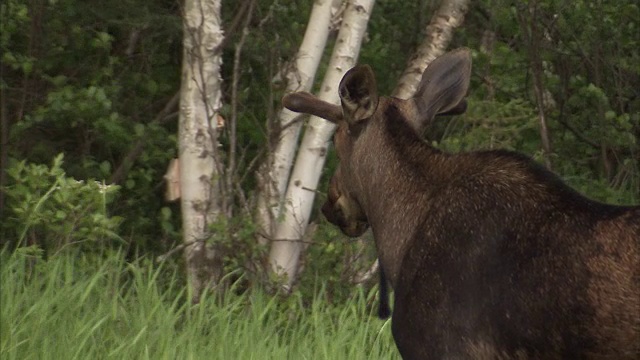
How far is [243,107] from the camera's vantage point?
9922 millimetres

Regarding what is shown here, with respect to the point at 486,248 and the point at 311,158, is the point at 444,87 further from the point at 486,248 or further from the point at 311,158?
the point at 311,158

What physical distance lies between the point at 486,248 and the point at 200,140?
3.85 meters

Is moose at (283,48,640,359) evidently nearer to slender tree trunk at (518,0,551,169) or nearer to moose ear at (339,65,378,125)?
moose ear at (339,65,378,125)

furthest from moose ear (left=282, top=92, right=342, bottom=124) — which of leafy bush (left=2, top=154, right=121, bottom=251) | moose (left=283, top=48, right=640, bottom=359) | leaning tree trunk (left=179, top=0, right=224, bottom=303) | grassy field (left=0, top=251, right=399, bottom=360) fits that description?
leaning tree trunk (left=179, top=0, right=224, bottom=303)

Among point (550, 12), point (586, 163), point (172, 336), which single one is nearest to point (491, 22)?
point (550, 12)

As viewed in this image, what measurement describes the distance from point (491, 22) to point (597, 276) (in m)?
6.64

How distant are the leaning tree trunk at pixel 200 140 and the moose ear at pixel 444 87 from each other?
105 inches

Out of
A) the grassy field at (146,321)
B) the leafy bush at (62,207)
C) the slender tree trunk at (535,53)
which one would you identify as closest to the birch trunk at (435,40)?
the slender tree trunk at (535,53)

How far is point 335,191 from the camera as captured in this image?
20.5ft

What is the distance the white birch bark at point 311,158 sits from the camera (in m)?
8.72

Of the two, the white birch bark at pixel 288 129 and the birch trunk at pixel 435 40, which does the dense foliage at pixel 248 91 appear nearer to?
the white birch bark at pixel 288 129

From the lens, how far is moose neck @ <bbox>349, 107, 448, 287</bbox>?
558 centimetres

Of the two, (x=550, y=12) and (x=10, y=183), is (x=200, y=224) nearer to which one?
(x=10, y=183)

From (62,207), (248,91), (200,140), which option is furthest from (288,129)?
(62,207)
